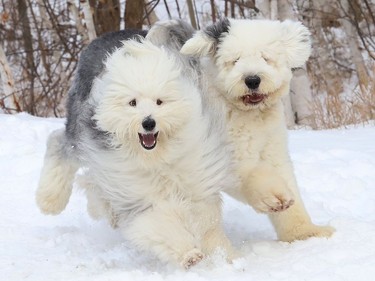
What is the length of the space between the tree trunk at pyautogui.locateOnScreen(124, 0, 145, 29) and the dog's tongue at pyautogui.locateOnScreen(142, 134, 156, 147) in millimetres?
7616

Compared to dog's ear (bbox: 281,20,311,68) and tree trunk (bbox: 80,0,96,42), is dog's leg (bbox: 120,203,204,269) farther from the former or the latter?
tree trunk (bbox: 80,0,96,42)

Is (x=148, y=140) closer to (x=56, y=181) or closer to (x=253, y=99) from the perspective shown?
(x=253, y=99)

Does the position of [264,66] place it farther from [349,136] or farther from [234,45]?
[349,136]

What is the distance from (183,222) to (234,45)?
1059 millimetres

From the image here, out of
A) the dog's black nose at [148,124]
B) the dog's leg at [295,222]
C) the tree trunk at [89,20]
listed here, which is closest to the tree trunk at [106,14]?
→ the tree trunk at [89,20]

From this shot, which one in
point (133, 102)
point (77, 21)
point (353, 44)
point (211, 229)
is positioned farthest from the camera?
point (353, 44)

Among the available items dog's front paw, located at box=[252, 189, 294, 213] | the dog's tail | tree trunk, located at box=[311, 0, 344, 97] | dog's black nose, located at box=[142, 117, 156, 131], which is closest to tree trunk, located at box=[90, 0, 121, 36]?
tree trunk, located at box=[311, 0, 344, 97]

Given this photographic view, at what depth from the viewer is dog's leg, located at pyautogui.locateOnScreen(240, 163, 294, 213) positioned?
4.27m

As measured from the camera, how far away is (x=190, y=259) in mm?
3889

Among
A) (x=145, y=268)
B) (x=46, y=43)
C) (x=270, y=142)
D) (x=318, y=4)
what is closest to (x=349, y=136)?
(x=270, y=142)

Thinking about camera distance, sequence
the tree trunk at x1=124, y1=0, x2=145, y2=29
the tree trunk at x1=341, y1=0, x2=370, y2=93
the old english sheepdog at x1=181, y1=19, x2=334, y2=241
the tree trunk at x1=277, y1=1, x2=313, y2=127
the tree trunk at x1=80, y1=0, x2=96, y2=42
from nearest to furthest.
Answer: the old english sheepdog at x1=181, y1=19, x2=334, y2=241 → the tree trunk at x1=80, y1=0, x2=96, y2=42 → the tree trunk at x1=277, y1=1, x2=313, y2=127 → the tree trunk at x1=124, y1=0, x2=145, y2=29 → the tree trunk at x1=341, y1=0, x2=370, y2=93

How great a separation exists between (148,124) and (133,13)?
7.88 metres

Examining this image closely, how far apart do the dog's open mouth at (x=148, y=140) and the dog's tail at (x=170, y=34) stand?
0.80 m

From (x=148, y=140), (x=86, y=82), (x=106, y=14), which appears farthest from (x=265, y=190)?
(x=106, y=14)
